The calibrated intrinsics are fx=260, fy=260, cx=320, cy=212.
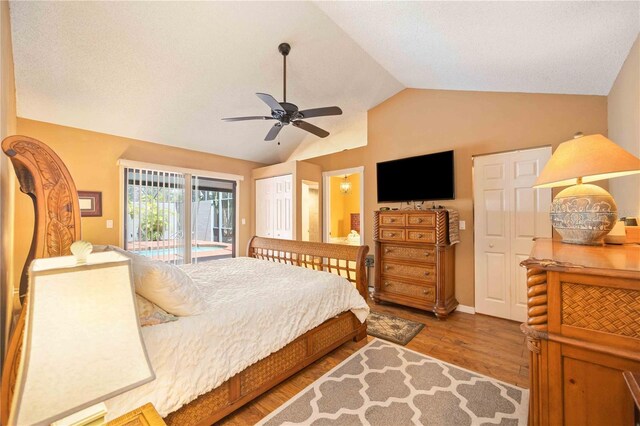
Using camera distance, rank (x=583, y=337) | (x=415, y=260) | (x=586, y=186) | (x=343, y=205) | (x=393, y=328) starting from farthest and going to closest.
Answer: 1. (x=343, y=205)
2. (x=415, y=260)
3. (x=393, y=328)
4. (x=586, y=186)
5. (x=583, y=337)

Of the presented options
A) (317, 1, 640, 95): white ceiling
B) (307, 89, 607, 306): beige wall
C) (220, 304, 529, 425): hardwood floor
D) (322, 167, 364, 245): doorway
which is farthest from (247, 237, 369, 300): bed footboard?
(322, 167, 364, 245): doorway

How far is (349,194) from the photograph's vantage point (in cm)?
720

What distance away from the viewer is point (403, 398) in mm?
1847

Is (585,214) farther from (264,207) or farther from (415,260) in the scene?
(264,207)

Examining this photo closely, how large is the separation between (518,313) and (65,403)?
3962 mm

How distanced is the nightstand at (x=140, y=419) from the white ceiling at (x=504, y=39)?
109 inches

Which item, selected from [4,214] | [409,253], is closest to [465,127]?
[409,253]

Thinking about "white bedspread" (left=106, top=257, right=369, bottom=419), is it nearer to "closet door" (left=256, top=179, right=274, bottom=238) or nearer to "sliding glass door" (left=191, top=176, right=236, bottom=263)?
"sliding glass door" (left=191, top=176, right=236, bottom=263)

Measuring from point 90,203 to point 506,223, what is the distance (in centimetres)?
543

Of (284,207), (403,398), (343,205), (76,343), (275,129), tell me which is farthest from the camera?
(343,205)

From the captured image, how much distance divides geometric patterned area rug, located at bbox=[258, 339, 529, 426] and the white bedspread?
1.41 ft

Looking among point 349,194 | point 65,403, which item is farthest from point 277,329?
point 349,194

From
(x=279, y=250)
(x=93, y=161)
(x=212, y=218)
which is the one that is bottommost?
(x=279, y=250)

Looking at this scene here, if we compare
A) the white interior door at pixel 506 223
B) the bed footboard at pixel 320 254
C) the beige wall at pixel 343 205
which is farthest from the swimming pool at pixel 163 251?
the white interior door at pixel 506 223
